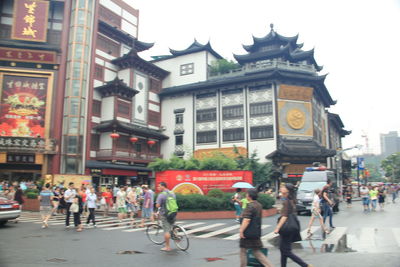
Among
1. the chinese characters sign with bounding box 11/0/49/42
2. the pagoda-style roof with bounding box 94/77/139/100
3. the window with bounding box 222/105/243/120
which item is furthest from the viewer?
the window with bounding box 222/105/243/120

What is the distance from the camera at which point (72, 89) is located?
105 ft

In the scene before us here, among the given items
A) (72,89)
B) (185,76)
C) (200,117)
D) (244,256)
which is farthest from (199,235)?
(185,76)

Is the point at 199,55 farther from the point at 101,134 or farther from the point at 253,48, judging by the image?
the point at 101,134

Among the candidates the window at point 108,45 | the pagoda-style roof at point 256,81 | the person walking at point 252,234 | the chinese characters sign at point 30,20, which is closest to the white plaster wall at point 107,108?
the window at point 108,45

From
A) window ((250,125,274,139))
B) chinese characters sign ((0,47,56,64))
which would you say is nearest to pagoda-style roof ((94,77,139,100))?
chinese characters sign ((0,47,56,64))

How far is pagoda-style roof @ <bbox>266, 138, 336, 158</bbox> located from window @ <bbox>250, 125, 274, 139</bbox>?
55.0 inches

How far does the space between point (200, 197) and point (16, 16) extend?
85.4ft

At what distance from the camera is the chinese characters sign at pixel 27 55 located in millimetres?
31091

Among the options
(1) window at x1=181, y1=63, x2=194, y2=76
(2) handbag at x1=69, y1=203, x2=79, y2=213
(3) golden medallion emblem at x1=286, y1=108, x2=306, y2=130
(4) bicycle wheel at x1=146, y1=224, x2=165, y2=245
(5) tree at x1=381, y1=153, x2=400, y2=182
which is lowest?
(4) bicycle wheel at x1=146, y1=224, x2=165, y2=245

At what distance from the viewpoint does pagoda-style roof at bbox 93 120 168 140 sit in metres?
33.4

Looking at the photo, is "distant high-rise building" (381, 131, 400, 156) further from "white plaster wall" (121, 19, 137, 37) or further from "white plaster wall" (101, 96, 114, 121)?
"white plaster wall" (101, 96, 114, 121)

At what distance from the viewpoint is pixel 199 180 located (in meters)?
20.6

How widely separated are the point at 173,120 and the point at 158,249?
109 feet

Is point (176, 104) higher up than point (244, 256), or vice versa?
point (176, 104)
